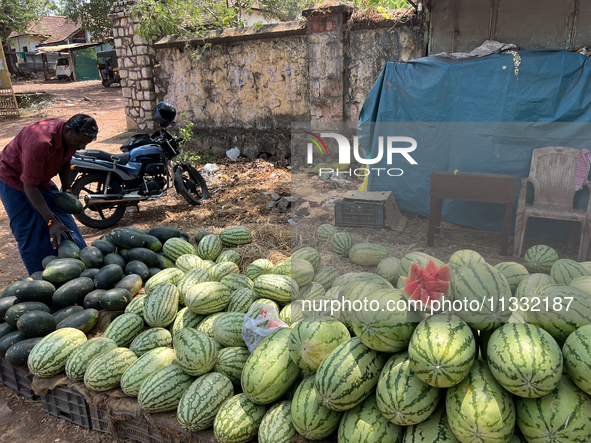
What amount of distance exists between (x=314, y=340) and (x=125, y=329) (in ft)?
5.42

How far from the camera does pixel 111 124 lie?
15.1 meters

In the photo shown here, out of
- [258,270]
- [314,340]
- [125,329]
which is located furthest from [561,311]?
[125,329]

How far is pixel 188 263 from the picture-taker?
3.79 meters

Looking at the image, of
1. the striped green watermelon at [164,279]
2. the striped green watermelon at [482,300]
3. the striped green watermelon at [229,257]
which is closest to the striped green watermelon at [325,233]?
the striped green watermelon at [229,257]

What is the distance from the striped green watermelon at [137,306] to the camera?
3167 mm

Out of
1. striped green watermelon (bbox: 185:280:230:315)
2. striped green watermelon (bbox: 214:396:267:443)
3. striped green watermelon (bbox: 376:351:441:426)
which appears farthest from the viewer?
striped green watermelon (bbox: 185:280:230:315)

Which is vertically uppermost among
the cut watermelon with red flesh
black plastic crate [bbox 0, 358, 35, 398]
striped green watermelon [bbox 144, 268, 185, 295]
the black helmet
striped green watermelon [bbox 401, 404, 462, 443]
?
the black helmet

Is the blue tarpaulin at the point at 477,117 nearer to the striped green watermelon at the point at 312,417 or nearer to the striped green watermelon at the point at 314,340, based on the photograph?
the striped green watermelon at the point at 314,340

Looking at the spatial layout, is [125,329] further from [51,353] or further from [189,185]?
[189,185]

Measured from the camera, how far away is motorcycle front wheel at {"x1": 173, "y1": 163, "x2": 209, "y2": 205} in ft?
24.2

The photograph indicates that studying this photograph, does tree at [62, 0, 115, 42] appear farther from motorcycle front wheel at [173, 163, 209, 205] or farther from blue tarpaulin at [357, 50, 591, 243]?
blue tarpaulin at [357, 50, 591, 243]

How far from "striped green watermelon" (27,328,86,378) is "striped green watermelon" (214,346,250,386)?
1.14 meters

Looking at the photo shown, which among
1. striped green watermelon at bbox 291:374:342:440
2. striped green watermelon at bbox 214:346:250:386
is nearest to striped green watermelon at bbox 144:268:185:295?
striped green watermelon at bbox 214:346:250:386

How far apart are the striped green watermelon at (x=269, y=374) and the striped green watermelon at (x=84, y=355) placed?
3.91 ft
